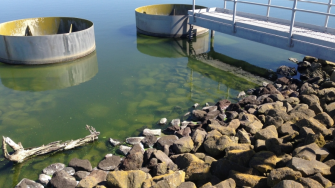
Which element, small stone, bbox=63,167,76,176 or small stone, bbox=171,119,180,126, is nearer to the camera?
small stone, bbox=63,167,76,176

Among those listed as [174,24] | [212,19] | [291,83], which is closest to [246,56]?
[212,19]

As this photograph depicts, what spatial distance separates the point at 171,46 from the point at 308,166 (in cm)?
1054

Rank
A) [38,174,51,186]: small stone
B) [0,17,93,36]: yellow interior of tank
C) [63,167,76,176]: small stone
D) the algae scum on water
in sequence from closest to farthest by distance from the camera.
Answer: [38,174,51,186]: small stone, [63,167,76,176]: small stone, the algae scum on water, [0,17,93,36]: yellow interior of tank

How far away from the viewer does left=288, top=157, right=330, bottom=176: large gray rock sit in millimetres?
4027

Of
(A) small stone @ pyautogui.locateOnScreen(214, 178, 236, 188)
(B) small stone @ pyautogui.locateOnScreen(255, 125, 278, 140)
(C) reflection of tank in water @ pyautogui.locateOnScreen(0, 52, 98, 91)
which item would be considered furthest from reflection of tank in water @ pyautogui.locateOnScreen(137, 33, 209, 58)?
(A) small stone @ pyautogui.locateOnScreen(214, 178, 236, 188)

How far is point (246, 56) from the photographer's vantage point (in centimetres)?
1235

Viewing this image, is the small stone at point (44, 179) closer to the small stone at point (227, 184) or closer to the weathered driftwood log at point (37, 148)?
the weathered driftwood log at point (37, 148)

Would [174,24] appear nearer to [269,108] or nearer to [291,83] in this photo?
[291,83]

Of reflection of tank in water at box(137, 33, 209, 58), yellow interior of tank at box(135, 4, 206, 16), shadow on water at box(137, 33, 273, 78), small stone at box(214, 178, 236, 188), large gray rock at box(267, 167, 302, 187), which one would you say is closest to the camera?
large gray rock at box(267, 167, 302, 187)

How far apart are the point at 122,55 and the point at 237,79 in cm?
531

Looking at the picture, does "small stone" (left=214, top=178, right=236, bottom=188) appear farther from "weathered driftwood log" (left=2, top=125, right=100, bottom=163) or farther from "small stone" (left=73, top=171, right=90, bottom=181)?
"weathered driftwood log" (left=2, top=125, right=100, bottom=163)

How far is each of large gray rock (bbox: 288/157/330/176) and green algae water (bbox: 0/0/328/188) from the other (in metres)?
3.77

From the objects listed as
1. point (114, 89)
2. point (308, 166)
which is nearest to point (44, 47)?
point (114, 89)

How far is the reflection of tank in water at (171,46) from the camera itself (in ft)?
42.5
